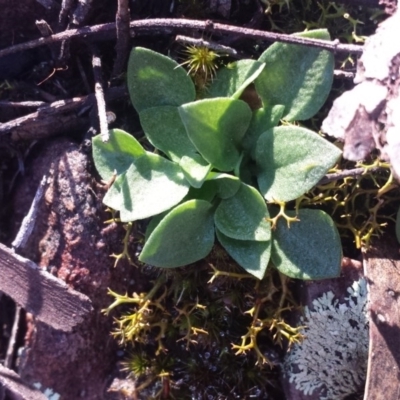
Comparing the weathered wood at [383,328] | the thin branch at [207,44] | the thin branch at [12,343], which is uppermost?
the thin branch at [207,44]

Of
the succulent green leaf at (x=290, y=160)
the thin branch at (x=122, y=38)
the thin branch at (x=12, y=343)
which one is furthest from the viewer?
the thin branch at (x=12, y=343)

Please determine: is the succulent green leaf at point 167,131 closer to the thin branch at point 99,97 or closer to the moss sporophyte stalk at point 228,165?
the moss sporophyte stalk at point 228,165

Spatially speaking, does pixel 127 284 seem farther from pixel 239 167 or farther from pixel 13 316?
pixel 239 167

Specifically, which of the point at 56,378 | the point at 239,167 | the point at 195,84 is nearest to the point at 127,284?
the point at 56,378

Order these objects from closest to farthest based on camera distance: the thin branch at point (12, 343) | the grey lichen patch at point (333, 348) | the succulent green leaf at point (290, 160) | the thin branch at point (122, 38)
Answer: the succulent green leaf at point (290, 160)
the thin branch at point (122, 38)
the grey lichen patch at point (333, 348)
the thin branch at point (12, 343)

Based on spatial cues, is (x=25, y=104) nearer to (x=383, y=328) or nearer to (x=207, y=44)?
(x=207, y=44)

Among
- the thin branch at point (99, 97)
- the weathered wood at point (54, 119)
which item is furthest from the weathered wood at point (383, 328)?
the weathered wood at point (54, 119)
